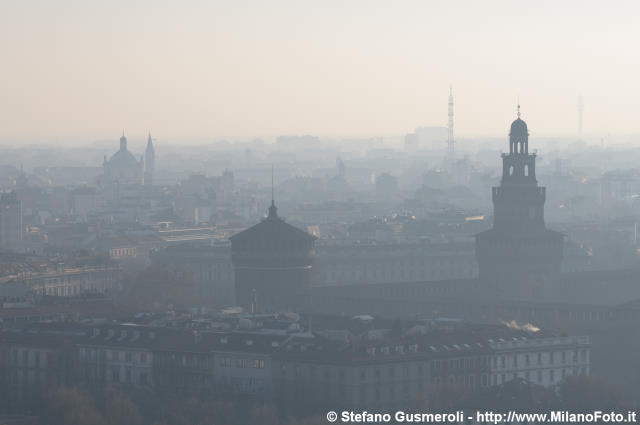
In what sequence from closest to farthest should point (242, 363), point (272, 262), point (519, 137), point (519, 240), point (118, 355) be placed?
1. point (242, 363)
2. point (118, 355)
3. point (272, 262)
4. point (519, 240)
5. point (519, 137)

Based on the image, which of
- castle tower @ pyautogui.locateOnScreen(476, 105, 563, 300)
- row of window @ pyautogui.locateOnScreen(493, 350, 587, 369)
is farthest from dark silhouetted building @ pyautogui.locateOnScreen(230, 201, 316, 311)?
row of window @ pyautogui.locateOnScreen(493, 350, 587, 369)

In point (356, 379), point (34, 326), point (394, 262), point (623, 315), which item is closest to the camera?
point (356, 379)

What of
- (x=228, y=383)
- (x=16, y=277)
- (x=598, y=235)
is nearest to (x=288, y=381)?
(x=228, y=383)

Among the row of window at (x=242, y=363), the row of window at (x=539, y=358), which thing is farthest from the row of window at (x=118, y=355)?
the row of window at (x=539, y=358)

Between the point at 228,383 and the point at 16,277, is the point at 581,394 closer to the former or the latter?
the point at 228,383

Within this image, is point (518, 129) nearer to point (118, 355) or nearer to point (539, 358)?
point (539, 358)

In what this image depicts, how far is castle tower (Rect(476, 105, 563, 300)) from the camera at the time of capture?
13550 cm

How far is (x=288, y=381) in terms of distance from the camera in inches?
3775

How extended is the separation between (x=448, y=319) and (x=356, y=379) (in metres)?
20.6

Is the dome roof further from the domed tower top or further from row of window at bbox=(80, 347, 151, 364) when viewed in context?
row of window at bbox=(80, 347, 151, 364)

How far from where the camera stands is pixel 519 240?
136250 mm

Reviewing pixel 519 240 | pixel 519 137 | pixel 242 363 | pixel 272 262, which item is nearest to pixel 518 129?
pixel 519 137

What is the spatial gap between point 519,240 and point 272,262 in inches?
507

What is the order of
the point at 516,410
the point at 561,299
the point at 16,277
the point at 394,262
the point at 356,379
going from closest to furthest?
1. the point at 516,410
2. the point at 356,379
3. the point at 561,299
4. the point at 16,277
5. the point at 394,262
